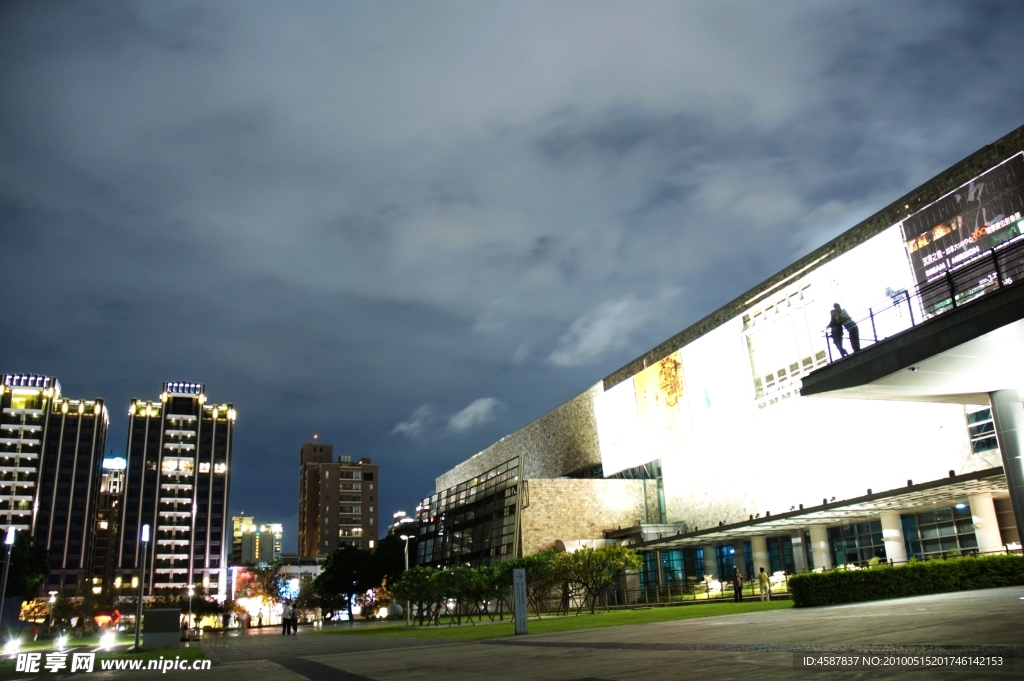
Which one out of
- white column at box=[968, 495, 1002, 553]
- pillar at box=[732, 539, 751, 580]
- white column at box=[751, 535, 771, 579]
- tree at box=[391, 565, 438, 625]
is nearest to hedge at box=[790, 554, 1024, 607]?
white column at box=[968, 495, 1002, 553]

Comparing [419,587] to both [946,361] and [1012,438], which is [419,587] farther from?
Result: [946,361]

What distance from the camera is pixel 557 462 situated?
7131 cm

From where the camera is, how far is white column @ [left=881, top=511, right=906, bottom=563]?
3619cm

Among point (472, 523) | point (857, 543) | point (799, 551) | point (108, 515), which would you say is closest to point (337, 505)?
point (108, 515)

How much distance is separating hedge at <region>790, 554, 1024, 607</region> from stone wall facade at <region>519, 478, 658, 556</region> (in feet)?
120

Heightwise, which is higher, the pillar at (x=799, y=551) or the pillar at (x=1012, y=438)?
the pillar at (x=1012, y=438)

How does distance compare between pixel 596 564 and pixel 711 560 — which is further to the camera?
pixel 711 560

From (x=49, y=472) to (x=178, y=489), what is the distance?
2415 centimetres

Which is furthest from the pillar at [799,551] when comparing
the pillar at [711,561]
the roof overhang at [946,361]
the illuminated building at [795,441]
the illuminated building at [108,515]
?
the illuminated building at [108,515]

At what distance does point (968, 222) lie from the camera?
2966cm

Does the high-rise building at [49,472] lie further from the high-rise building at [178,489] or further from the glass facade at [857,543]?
the glass facade at [857,543]

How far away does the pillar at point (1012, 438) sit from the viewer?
17.7 metres

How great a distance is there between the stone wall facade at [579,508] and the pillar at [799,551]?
51.9 ft

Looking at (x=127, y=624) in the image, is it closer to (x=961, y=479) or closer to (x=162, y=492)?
(x=162, y=492)
